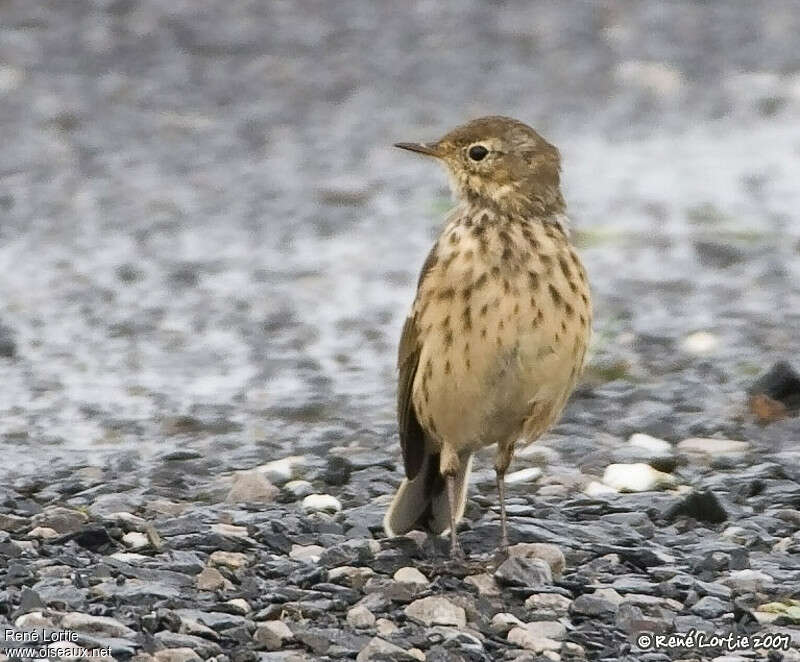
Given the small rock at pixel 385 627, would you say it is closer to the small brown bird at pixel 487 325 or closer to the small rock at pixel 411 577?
the small rock at pixel 411 577

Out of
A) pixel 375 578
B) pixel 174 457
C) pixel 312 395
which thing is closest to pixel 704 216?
pixel 312 395

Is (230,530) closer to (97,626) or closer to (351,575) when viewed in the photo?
(351,575)

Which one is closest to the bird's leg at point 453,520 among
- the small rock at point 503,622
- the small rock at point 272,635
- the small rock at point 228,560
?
the small rock at point 503,622

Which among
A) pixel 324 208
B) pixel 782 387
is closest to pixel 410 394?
pixel 782 387

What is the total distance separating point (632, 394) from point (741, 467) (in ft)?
3.98

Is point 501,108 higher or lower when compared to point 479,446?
higher

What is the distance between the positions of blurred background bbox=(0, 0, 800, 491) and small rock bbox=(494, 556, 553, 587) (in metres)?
1.77

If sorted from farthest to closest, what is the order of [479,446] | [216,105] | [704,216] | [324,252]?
1. [216,105]
2. [704,216]
3. [324,252]
4. [479,446]

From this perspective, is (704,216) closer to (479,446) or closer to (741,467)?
(741,467)

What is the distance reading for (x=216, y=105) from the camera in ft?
46.4

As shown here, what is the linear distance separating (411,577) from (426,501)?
2.45 ft

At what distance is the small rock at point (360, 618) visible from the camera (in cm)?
611

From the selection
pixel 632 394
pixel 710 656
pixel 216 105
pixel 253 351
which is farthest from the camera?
pixel 216 105

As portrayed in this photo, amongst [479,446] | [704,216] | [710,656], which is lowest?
[710,656]
